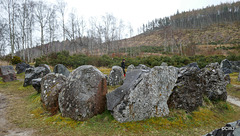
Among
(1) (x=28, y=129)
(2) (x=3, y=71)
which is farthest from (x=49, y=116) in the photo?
(2) (x=3, y=71)

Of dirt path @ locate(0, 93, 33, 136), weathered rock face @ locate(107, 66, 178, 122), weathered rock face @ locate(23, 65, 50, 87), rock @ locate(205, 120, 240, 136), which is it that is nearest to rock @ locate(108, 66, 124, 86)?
weathered rock face @ locate(107, 66, 178, 122)

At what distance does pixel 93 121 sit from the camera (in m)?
4.56

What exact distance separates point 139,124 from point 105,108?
4.84 feet

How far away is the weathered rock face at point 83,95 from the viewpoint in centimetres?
461

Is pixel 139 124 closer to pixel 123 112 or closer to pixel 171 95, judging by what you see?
pixel 123 112

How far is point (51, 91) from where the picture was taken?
552cm

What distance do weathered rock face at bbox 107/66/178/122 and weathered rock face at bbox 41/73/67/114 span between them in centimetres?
230

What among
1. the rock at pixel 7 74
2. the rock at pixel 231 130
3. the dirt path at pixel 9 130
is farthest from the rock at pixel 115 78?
the rock at pixel 7 74

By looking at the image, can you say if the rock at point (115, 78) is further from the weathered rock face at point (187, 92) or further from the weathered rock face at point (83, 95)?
the weathered rock face at point (187, 92)


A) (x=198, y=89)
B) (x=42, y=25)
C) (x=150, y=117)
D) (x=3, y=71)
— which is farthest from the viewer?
(x=42, y=25)

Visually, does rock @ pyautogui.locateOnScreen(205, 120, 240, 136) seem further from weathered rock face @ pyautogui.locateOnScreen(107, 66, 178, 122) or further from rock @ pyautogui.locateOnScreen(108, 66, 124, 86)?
rock @ pyautogui.locateOnScreen(108, 66, 124, 86)

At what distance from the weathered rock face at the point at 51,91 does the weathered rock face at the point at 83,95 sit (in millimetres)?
643

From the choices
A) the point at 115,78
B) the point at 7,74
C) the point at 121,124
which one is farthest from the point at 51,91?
the point at 7,74

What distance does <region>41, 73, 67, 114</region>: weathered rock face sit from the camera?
5396 mm
